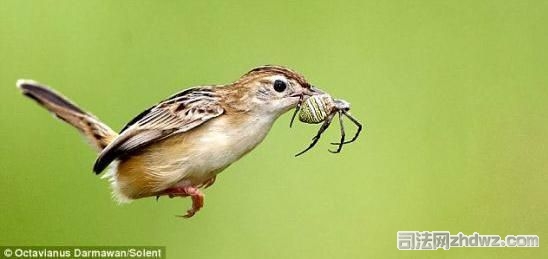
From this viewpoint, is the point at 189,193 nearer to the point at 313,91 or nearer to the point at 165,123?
the point at 165,123

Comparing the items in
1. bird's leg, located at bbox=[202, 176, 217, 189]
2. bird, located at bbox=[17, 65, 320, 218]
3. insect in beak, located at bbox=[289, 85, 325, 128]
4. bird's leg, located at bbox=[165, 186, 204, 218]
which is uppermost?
insect in beak, located at bbox=[289, 85, 325, 128]

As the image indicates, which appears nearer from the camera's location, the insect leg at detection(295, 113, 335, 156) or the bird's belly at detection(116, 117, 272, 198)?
the bird's belly at detection(116, 117, 272, 198)

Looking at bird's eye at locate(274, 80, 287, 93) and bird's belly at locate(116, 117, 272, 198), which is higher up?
bird's eye at locate(274, 80, 287, 93)

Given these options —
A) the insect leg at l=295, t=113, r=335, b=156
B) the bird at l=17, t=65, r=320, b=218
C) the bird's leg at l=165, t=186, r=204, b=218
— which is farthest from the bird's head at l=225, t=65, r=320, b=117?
the bird's leg at l=165, t=186, r=204, b=218

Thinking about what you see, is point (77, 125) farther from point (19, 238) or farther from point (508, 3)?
point (508, 3)

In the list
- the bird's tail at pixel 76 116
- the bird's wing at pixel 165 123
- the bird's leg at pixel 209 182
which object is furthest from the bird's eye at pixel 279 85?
the bird's tail at pixel 76 116

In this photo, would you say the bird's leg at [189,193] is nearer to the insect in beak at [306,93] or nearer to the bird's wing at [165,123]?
the bird's wing at [165,123]

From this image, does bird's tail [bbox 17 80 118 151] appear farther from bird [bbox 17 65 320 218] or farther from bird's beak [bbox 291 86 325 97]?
bird's beak [bbox 291 86 325 97]
